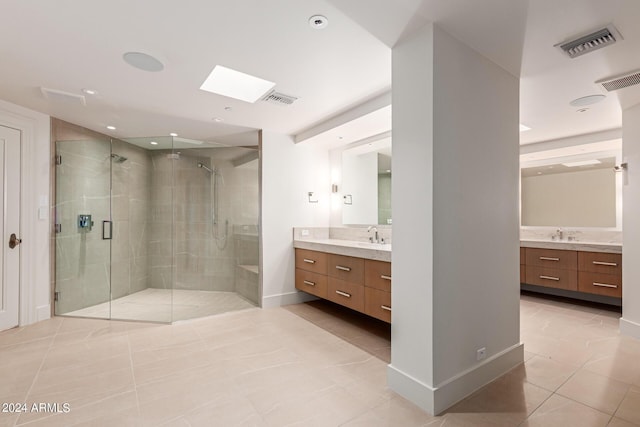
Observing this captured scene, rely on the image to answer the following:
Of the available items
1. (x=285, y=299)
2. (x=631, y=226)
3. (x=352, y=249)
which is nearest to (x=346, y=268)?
(x=352, y=249)

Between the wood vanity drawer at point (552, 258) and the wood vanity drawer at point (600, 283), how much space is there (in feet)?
0.51

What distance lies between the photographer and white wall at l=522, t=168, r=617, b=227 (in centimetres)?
398

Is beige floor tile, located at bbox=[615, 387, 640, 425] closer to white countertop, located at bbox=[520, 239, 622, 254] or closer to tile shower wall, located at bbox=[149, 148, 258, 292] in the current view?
white countertop, located at bbox=[520, 239, 622, 254]

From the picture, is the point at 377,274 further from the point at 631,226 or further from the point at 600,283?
the point at 600,283

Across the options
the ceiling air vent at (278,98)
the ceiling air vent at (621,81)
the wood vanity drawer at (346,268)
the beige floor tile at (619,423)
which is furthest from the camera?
the wood vanity drawer at (346,268)

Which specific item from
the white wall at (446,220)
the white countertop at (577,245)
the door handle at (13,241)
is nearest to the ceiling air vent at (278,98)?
the white wall at (446,220)

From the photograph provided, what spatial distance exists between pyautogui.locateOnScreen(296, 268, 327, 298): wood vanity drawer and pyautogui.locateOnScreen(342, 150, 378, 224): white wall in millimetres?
962

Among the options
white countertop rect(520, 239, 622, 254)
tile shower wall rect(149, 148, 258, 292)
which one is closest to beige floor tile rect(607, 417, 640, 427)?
white countertop rect(520, 239, 622, 254)

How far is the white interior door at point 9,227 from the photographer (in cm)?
300

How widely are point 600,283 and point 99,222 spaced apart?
252 inches

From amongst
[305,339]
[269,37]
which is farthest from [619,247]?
[269,37]

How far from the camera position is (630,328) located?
2.84 m

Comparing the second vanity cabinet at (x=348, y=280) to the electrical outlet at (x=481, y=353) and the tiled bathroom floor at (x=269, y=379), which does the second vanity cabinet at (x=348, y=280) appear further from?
the electrical outlet at (x=481, y=353)

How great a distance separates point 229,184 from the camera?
14.3 feet
